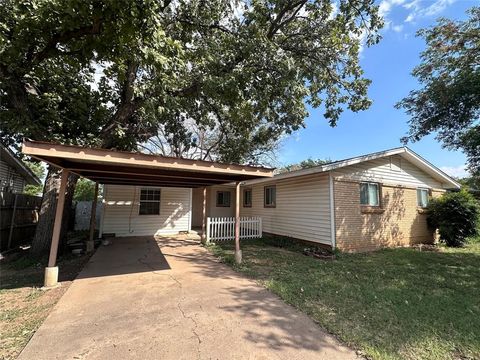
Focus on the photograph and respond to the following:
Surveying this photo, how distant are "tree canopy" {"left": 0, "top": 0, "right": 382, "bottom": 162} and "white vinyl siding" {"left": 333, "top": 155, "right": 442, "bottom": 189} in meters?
2.27

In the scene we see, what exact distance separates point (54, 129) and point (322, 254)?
917 cm

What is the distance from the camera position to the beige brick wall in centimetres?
826

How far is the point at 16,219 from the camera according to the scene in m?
8.31

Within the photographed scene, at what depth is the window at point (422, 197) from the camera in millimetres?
10789

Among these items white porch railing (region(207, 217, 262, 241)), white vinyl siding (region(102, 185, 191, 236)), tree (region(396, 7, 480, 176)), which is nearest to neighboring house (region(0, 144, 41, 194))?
white vinyl siding (region(102, 185, 191, 236))

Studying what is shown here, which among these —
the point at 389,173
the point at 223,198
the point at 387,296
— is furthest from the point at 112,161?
the point at 223,198

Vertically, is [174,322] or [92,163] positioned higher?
[92,163]

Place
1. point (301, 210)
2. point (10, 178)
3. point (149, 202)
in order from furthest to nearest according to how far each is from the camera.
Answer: point (149, 202), point (10, 178), point (301, 210)

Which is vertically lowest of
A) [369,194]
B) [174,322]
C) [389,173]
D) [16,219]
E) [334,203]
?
[174,322]

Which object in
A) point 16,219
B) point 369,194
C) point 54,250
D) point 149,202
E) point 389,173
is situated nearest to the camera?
point 54,250

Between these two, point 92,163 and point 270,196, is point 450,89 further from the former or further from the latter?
point 92,163

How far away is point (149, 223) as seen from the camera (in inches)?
447

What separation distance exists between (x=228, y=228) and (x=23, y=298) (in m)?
7.11

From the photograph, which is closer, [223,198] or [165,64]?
[165,64]
